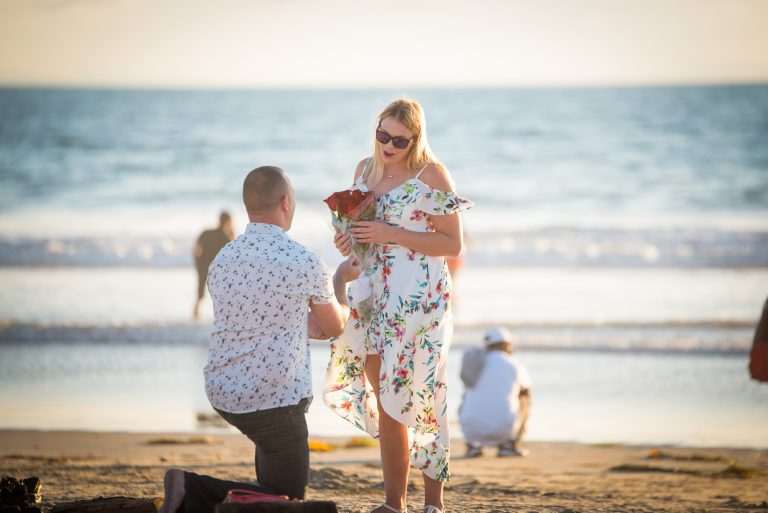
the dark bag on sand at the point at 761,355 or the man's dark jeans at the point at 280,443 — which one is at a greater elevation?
the dark bag on sand at the point at 761,355

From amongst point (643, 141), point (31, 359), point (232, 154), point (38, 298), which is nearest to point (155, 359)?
point (31, 359)

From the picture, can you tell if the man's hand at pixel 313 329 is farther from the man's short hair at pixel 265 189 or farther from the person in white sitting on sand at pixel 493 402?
the person in white sitting on sand at pixel 493 402

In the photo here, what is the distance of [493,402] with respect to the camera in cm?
677

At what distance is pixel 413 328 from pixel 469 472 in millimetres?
2315

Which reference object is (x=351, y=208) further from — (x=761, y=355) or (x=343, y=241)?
(x=761, y=355)

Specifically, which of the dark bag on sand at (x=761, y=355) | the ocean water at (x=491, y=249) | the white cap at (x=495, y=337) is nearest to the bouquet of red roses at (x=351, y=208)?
the ocean water at (x=491, y=249)

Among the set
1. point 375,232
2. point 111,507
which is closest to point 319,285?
point 375,232

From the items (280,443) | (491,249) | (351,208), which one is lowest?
(280,443)

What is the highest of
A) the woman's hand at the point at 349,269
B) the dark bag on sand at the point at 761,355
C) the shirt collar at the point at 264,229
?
the shirt collar at the point at 264,229

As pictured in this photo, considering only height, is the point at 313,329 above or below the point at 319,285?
below

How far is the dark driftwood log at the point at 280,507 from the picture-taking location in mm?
3506

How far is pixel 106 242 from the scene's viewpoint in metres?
18.8

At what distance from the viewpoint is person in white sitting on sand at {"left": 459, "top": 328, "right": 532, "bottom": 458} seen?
6793mm

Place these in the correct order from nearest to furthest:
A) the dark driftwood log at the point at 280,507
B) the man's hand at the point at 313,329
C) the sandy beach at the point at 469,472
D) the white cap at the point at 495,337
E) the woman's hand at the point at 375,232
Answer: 1. the dark driftwood log at the point at 280,507
2. the man's hand at the point at 313,329
3. the woman's hand at the point at 375,232
4. the sandy beach at the point at 469,472
5. the white cap at the point at 495,337
